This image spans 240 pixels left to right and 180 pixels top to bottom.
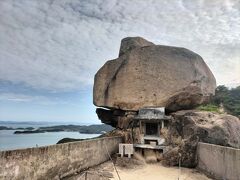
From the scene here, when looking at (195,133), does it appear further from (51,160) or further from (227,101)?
(227,101)

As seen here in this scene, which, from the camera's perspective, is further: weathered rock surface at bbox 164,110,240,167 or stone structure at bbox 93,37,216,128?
stone structure at bbox 93,37,216,128

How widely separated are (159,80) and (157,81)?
0.50ft

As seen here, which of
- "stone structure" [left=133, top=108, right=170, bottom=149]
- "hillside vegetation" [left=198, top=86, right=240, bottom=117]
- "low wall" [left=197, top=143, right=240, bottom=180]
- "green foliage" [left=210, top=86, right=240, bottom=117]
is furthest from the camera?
"green foliage" [left=210, top=86, right=240, bottom=117]

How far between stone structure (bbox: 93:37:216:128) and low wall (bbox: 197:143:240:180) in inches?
185

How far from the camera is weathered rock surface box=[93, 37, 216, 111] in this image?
1641 centimetres

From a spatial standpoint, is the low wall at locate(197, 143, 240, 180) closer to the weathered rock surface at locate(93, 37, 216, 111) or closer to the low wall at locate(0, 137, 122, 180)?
the weathered rock surface at locate(93, 37, 216, 111)

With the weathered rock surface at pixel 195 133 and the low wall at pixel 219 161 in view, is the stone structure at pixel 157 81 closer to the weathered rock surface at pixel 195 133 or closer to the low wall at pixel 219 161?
the weathered rock surface at pixel 195 133

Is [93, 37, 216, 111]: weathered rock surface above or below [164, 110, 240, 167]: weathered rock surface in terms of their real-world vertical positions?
above

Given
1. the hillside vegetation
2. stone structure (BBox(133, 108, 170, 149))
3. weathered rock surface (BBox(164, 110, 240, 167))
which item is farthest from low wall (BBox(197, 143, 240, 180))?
the hillside vegetation

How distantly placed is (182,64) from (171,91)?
2116 millimetres

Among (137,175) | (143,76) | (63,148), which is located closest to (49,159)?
(63,148)

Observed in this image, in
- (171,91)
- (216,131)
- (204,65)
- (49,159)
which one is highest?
(204,65)

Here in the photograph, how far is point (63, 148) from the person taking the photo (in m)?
9.49

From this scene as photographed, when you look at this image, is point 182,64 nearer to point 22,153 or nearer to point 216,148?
point 216,148
